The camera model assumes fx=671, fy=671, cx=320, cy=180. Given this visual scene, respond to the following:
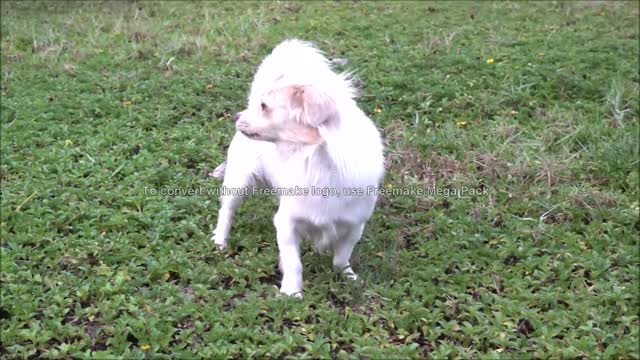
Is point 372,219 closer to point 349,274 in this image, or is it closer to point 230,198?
point 349,274

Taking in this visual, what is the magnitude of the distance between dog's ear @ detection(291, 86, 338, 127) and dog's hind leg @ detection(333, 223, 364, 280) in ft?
2.17

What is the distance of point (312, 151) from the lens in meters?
3.34

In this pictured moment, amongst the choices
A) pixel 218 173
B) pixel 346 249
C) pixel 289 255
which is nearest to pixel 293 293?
pixel 289 255

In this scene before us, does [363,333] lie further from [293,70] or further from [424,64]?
[424,64]

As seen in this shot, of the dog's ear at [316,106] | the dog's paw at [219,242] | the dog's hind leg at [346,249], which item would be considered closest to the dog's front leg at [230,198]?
the dog's paw at [219,242]

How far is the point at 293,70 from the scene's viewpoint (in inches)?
132

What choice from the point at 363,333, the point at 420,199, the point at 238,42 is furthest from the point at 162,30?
the point at 363,333

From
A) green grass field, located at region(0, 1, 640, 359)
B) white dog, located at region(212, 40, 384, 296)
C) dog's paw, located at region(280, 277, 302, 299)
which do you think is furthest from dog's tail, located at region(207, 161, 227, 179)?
dog's paw, located at region(280, 277, 302, 299)

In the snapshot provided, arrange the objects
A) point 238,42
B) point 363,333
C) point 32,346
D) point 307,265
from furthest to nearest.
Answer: point 238,42, point 307,265, point 363,333, point 32,346

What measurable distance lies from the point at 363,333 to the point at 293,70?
1.34 metres

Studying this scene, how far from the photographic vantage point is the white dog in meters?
3.28

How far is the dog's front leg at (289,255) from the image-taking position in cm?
355

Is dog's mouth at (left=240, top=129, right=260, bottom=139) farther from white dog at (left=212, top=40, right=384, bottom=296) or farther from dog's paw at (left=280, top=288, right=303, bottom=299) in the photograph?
dog's paw at (left=280, top=288, right=303, bottom=299)

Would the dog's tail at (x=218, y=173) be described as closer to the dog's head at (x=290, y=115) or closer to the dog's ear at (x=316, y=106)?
the dog's head at (x=290, y=115)
